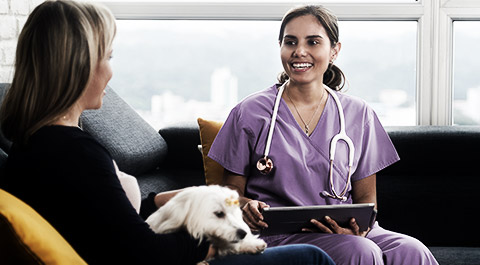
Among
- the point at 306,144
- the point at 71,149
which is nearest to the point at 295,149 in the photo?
the point at 306,144

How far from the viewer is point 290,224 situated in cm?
175

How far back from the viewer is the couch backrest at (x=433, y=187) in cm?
247

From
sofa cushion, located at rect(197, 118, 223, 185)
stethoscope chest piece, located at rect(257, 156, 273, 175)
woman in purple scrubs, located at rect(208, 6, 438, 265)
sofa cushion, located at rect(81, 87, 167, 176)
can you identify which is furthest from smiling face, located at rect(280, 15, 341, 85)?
sofa cushion, located at rect(81, 87, 167, 176)

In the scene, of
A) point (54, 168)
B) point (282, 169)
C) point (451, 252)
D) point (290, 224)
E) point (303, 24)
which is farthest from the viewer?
point (451, 252)

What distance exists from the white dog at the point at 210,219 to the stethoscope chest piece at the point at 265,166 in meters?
0.66

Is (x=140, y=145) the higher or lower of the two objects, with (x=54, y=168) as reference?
lower

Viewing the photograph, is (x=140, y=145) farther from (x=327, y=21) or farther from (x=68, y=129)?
(x=68, y=129)

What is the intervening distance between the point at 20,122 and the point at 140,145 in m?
1.13

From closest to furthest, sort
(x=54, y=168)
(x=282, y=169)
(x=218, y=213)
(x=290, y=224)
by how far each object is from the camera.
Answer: (x=54, y=168)
(x=218, y=213)
(x=290, y=224)
(x=282, y=169)

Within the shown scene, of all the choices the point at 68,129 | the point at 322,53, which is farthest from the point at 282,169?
the point at 68,129

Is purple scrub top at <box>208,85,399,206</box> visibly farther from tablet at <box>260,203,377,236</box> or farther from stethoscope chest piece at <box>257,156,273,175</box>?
tablet at <box>260,203,377,236</box>

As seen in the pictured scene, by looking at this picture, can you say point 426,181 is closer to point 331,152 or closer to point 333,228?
point 331,152

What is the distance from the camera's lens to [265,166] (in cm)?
193

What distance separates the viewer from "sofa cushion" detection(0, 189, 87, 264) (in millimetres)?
981
